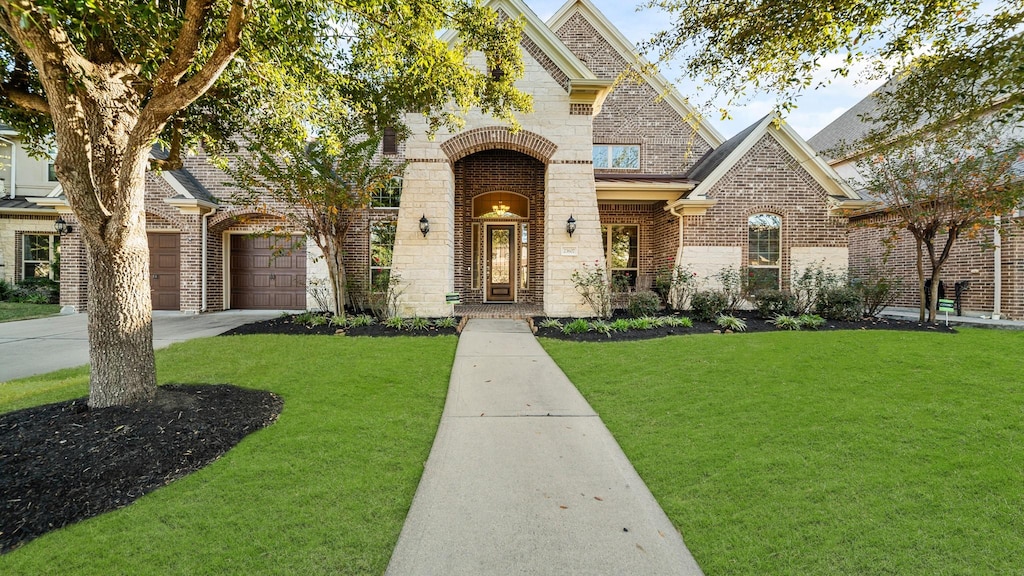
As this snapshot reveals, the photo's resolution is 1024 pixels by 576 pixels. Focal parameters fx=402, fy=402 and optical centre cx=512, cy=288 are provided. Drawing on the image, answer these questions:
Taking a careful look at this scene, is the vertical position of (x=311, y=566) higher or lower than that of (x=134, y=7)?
lower

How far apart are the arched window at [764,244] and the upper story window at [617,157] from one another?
436 cm

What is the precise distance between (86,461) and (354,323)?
17.2ft

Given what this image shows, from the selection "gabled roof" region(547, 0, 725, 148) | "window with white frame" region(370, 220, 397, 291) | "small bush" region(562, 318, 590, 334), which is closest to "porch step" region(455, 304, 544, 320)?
"small bush" region(562, 318, 590, 334)

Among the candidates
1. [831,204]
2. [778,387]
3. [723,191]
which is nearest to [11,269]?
[778,387]

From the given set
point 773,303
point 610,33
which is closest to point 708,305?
point 773,303

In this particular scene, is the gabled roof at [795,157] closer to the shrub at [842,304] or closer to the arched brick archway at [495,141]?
the shrub at [842,304]

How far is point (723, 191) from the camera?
34.8 ft

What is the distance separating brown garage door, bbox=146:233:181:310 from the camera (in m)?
11.6

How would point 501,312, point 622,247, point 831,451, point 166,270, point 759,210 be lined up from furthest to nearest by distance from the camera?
point 622,247
point 166,270
point 759,210
point 501,312
point 831,451

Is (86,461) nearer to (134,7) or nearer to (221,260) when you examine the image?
(134,7)

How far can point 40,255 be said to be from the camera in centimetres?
1383

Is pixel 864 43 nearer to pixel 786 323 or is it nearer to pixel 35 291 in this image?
pixel 786 323

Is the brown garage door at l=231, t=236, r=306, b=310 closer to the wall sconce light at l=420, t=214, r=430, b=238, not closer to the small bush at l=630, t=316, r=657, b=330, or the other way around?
the wall sconce light at l=420, t=214, r=430, b=238

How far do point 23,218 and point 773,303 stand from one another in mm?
22800
